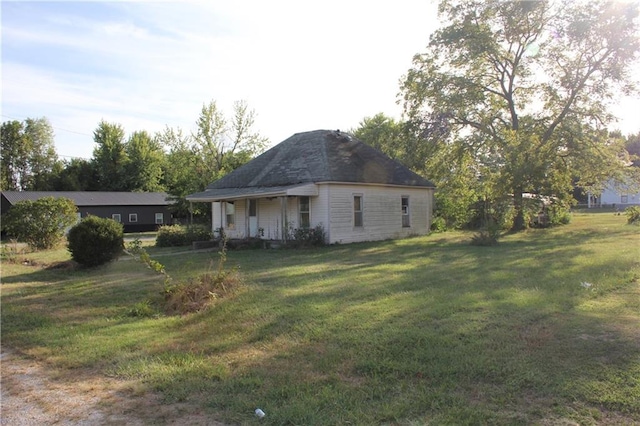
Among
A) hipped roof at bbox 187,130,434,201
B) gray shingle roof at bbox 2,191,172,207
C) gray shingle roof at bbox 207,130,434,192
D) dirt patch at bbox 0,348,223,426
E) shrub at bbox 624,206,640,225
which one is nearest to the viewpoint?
dirt patch at bbox 0,348,223,426

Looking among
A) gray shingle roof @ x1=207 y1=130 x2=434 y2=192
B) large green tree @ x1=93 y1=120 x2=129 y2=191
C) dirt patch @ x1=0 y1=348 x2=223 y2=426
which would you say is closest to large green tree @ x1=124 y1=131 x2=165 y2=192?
large green tree @ x1=93 y1=120 x2=129 y2=191

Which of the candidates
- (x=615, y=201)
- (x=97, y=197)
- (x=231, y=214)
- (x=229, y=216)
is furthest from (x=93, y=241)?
(x=615, y=201)

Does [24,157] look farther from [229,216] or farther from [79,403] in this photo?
[79,403]

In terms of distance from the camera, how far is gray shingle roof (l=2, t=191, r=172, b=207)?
39.6 meters

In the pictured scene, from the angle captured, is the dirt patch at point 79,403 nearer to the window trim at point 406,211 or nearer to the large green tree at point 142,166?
the window trim at point 406,211

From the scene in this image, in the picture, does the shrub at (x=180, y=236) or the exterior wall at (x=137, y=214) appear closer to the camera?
the shrub at (x=180, y=236)

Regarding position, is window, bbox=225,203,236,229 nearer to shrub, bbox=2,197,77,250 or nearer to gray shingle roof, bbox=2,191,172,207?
shrub, bbox=2,197,77,250

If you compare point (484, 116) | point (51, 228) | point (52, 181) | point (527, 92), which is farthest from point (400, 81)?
point (52, 181)

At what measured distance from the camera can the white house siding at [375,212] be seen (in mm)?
19328

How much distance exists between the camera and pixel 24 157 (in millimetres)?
62219

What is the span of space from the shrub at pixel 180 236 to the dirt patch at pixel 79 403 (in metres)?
18.2

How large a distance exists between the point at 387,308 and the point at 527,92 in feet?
78.1

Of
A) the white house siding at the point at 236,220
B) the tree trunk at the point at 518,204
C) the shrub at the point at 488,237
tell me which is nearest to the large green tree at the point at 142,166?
the white house siding at the point at 236,220

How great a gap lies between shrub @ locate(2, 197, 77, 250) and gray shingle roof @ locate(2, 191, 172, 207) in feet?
55.8
